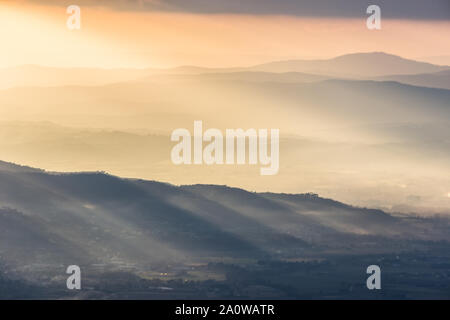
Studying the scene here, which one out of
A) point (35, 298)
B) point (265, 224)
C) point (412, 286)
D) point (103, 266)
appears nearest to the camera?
point (35, 298)

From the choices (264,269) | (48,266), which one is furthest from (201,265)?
(48,266)

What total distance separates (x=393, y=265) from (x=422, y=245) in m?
10.9

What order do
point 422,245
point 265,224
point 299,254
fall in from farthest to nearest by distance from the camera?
point 265,224, point 422,245, point 299,254

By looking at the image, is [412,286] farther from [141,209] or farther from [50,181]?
[50,181]

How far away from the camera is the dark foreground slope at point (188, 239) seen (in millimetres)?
68750

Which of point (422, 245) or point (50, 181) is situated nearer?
point (422, 245)

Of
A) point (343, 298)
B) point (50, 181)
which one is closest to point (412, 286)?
point (343, 298)

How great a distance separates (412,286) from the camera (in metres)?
70.8

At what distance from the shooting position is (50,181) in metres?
98.6

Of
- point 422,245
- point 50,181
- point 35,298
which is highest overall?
point 50,181

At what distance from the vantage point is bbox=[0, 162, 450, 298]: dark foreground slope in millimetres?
68750

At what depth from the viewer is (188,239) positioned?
294 ft

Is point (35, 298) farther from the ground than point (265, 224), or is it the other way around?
point (265, 224)

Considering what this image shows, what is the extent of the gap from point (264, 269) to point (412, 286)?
34.8ft
